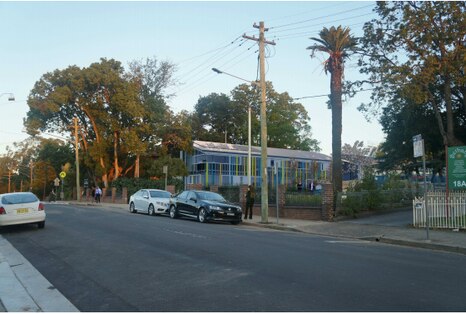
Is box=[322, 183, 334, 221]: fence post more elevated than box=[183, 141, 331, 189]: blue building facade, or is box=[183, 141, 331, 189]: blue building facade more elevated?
box=[183, 141, 331, 189]: blue building facade

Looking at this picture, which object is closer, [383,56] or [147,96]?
[383,56]

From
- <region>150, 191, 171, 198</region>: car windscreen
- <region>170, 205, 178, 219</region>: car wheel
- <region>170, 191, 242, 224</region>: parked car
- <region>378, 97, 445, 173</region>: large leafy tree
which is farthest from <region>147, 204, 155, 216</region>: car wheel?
<region>378, 97, 445, 173</region>: large leafy tree

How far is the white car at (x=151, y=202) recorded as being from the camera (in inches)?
968

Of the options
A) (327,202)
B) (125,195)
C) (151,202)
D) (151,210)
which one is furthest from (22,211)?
(125,195)

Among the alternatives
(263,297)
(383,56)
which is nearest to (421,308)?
(263,297)

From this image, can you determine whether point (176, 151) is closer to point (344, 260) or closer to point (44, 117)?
point (44, 117)

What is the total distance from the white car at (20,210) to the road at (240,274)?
2405 millimetres

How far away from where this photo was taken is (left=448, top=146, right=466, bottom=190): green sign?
16.6 meters

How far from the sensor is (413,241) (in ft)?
46.0

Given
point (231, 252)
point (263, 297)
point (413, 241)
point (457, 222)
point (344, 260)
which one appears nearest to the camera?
point (263, 297)

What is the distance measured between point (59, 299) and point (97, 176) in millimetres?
49515

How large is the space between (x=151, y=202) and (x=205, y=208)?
5.79 meters

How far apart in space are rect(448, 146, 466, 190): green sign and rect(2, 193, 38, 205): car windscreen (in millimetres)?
15474

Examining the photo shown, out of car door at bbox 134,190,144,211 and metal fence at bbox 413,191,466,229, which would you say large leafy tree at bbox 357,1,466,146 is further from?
car door at bbox 134,190,144,211
